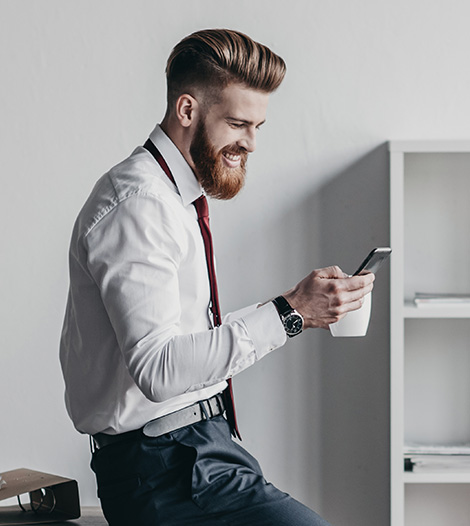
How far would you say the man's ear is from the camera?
1.34 m

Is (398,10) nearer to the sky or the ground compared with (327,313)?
nearer to the sky

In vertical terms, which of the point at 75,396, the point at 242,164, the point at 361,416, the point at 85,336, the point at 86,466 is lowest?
the point at 86,466

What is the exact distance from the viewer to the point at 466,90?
77.2 inches

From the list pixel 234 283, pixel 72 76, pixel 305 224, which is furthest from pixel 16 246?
pixel 305 224

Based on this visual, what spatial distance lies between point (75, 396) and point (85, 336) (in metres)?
0.12

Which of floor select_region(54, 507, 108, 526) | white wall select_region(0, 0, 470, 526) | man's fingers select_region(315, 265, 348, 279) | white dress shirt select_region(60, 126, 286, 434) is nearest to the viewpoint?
white dress shirt select_region(60, 126, 286, 434)

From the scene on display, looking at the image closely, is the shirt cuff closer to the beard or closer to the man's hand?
the man's hand

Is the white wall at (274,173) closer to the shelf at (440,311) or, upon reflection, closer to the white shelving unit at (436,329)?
the white shelving unit at (436,329)

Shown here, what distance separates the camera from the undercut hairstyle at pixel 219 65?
1314 mm

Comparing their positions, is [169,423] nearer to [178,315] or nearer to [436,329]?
[178,315]

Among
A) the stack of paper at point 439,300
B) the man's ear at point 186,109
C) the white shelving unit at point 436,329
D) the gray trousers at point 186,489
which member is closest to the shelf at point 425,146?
the white shelving unit at point 436,329

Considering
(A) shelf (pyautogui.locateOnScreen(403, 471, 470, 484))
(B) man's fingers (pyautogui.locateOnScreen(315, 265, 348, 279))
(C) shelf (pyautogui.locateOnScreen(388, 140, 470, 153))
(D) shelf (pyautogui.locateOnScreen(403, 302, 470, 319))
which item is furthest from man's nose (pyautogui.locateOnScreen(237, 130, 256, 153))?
(A) shelf (pyautogui.locateOnScreen(403, 471, 470, 484))

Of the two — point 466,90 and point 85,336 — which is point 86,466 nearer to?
point 85,336

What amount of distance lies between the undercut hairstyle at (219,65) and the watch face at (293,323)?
0.42m
